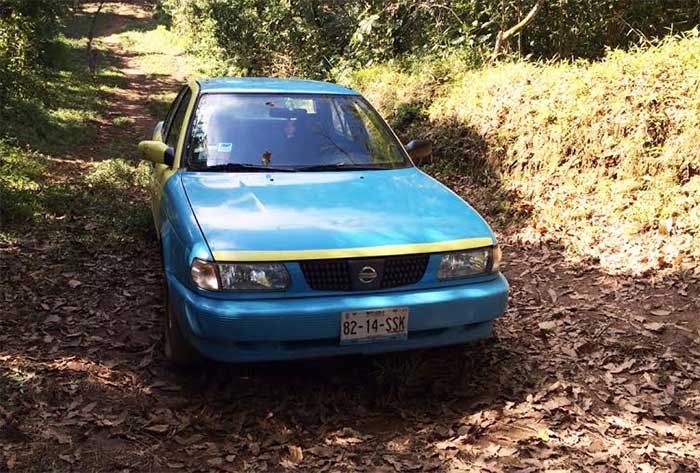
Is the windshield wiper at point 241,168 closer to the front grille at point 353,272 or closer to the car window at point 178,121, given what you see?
the car window at point 178,121

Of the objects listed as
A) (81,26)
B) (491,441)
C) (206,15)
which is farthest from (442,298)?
(81,26)

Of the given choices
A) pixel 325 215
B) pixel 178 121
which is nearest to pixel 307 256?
pixel 325 215

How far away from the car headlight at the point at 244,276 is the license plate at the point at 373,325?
1.15ft

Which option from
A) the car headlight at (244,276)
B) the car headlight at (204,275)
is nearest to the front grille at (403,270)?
the car headlight at (244,276)

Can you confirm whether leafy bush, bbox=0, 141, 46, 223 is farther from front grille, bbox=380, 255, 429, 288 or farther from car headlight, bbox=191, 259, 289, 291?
front grille, bbox=380, 255, 429, 288

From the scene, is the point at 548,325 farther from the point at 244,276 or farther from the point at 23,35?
the point at 23,35

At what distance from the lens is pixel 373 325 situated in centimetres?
296

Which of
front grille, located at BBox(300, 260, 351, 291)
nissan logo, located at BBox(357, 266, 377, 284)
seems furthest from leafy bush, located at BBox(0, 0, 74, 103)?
nissan logo, located at BBox(357, 266, 377, 284)

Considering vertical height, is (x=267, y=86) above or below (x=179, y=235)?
above

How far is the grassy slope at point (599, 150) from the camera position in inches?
213

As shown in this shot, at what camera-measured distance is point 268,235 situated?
3.01m

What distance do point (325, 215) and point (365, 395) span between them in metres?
1.03

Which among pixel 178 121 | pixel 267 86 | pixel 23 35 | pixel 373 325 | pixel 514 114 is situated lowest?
pixel 373 325

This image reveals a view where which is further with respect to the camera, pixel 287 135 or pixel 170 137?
pixel 170 137
